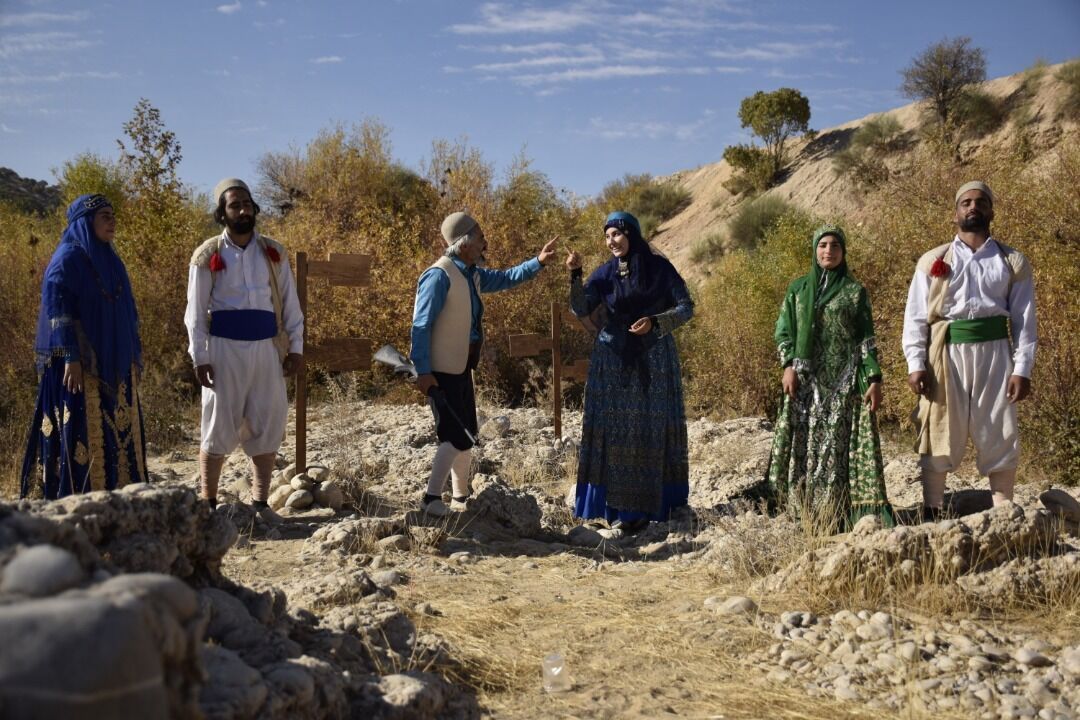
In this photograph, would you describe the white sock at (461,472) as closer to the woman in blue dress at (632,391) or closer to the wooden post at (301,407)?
the woman in blue dress at (632,391)

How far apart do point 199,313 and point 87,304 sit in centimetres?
57

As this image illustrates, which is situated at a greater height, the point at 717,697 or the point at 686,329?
the point at 686,329

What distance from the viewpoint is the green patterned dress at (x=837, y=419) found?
5.41m

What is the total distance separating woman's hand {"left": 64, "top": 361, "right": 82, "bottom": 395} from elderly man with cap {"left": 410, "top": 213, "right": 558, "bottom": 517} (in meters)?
1.78

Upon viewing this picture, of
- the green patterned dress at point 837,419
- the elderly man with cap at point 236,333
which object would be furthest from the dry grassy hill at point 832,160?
the elderly man with cap at point 236,333

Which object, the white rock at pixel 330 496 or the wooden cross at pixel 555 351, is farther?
the wooden cross at pixel 555 351

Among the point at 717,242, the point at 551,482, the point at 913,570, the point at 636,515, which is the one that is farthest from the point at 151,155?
the point at 717,242

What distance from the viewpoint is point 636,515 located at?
598 cm

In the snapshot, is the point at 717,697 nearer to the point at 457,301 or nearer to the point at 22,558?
the point at 22,558

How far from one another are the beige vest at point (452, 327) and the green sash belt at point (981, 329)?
277cm

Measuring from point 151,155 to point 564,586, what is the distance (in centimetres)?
1272

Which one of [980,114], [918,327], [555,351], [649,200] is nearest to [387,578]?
[918,327]

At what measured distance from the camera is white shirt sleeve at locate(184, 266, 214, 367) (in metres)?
5.22

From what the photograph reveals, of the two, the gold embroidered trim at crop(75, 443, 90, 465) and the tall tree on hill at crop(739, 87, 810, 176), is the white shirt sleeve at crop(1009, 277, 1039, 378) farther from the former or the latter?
the tall tree on hill at crop(739, 87, 810, 176)
